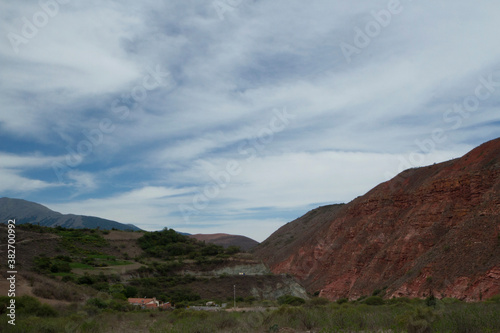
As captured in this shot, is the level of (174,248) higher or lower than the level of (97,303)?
higher

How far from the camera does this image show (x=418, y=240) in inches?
1794

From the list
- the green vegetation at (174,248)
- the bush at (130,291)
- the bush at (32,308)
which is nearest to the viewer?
the bush at (32,308)

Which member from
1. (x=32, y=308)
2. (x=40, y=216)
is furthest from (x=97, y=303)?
(x=40, y=216)

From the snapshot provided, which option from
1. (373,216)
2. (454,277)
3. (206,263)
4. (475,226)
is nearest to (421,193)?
(373,216)

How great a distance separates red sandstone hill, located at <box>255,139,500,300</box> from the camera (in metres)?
32.2

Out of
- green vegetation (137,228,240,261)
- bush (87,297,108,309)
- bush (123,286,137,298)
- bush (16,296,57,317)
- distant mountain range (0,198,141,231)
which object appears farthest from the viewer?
distant mountain range (0,198,141,231)

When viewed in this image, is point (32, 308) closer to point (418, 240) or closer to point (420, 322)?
point (420, 322)

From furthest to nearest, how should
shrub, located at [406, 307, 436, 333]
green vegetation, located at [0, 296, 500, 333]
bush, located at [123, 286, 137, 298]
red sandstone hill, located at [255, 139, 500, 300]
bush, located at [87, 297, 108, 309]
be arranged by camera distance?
bush, located at [123, 286, 137, 298] < red sandstone hill, located at [255, 139, 500, 300] < bush, located at [87, 297, 108, 309] < shrub, located at [406, 307, 436, 333] < green vegetation, located at [0, 296, 500, 333]

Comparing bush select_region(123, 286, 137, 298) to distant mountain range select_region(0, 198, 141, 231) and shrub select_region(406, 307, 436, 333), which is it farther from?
distant mountain range select_region(0, 198, 141, 231)

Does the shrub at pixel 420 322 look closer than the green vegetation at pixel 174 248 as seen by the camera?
Yes

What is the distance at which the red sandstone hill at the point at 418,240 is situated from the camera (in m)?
32.2

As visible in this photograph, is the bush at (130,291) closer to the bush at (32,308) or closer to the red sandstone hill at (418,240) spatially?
the bush at (32,308)

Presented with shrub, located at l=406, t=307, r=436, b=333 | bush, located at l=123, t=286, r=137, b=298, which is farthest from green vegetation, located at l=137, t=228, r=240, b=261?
shrub, located at l=406, t=307, r=436, b=333

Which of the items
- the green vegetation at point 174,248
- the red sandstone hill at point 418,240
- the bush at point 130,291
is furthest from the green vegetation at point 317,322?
the green vegetation at point 174,248
